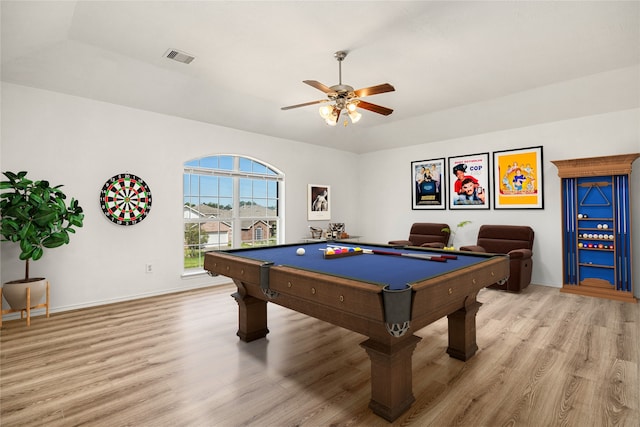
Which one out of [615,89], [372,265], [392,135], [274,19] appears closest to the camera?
[372,265]

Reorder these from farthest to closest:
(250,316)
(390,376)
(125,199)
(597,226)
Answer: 1. (597,226)
2. (125,199)
3. (250,316)
4. (390,376)

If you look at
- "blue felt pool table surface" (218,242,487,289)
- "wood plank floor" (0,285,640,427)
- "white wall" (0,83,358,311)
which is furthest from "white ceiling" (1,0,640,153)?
"wood plank floor" (0,285,640,427)

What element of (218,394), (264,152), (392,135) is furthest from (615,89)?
(218,394)

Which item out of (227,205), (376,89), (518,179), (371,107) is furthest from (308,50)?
(518,179)

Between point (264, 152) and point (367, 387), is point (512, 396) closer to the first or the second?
point (367, 387)

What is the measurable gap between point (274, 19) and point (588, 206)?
4978 millimetres

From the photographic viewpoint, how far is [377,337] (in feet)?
6.16

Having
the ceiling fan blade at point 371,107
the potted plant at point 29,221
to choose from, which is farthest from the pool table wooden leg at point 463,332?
the potted plant at point 29,221

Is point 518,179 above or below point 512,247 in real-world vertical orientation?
above

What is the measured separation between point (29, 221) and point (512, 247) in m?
6.50

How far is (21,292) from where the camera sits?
11.3ft

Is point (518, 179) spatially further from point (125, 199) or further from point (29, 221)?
point (29, 221)

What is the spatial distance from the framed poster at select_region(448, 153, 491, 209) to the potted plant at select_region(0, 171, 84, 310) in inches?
236

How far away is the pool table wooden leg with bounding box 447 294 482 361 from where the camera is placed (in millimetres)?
2613
